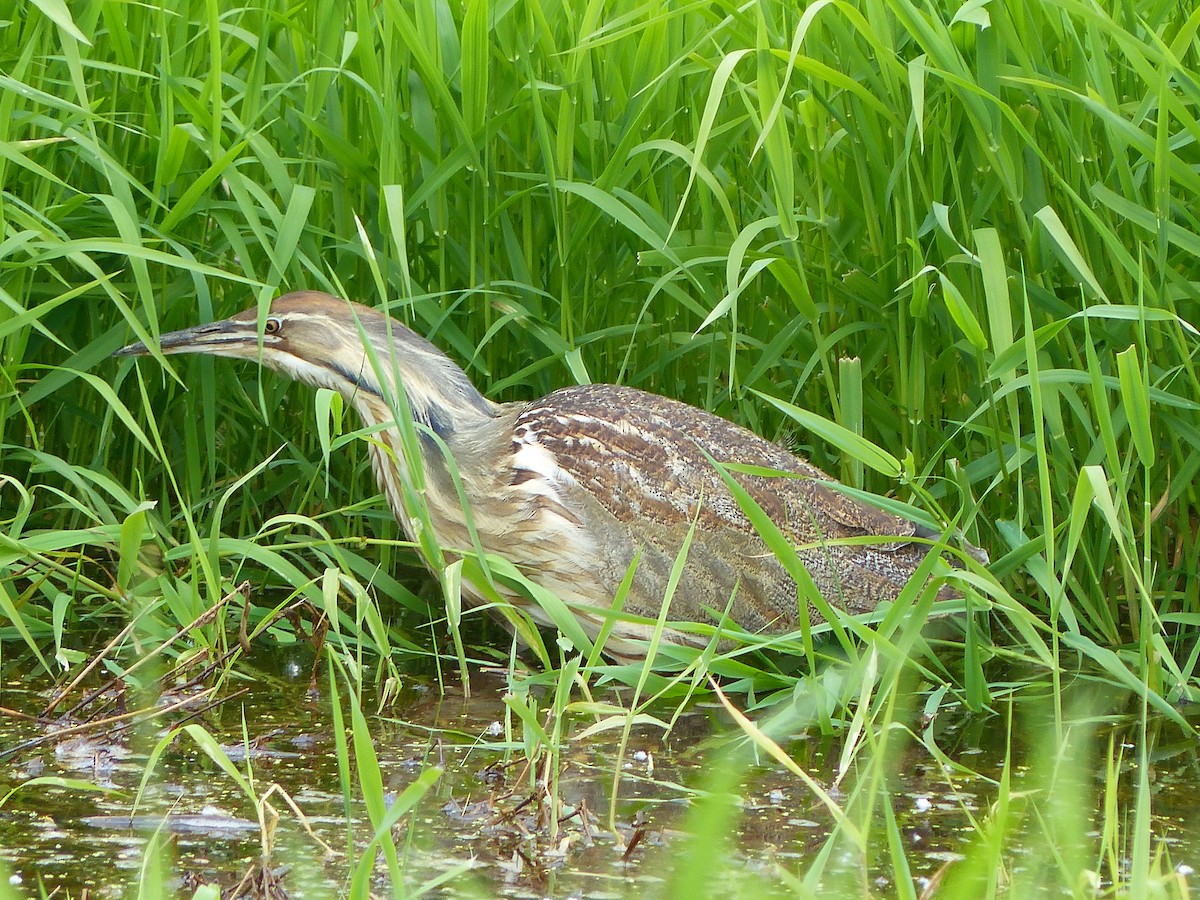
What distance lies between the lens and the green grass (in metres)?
3.10

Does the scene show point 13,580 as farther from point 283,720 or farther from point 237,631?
point 283,720

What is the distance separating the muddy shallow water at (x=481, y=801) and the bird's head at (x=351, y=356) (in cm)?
76

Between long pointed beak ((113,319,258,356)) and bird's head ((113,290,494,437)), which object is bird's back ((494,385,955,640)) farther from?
long pointed beak ((113,319,258,356))

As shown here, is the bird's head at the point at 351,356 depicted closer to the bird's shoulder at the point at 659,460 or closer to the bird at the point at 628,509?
the bird at the point at 628,509

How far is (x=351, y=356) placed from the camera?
364 centimetres

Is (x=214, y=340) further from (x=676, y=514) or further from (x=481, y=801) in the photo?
(x=481, y=801)

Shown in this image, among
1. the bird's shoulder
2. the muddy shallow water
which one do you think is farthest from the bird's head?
the muddy shallow water

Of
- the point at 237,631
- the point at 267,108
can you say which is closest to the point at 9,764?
the point at 237,631

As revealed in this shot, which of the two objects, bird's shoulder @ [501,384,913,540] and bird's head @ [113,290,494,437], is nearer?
bird's shoulder @ [501,384,913,540]

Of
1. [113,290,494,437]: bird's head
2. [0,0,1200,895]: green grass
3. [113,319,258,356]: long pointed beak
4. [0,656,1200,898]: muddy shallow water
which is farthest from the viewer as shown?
[113,290,494,437]: bird's head

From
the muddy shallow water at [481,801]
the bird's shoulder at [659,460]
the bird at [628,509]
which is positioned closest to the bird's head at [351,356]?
the bird at [628,509]

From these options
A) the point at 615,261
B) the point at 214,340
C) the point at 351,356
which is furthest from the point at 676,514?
the point at 214,340

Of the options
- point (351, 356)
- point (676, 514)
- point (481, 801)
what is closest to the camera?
point (481, 801)

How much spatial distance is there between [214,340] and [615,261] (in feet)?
3.00
